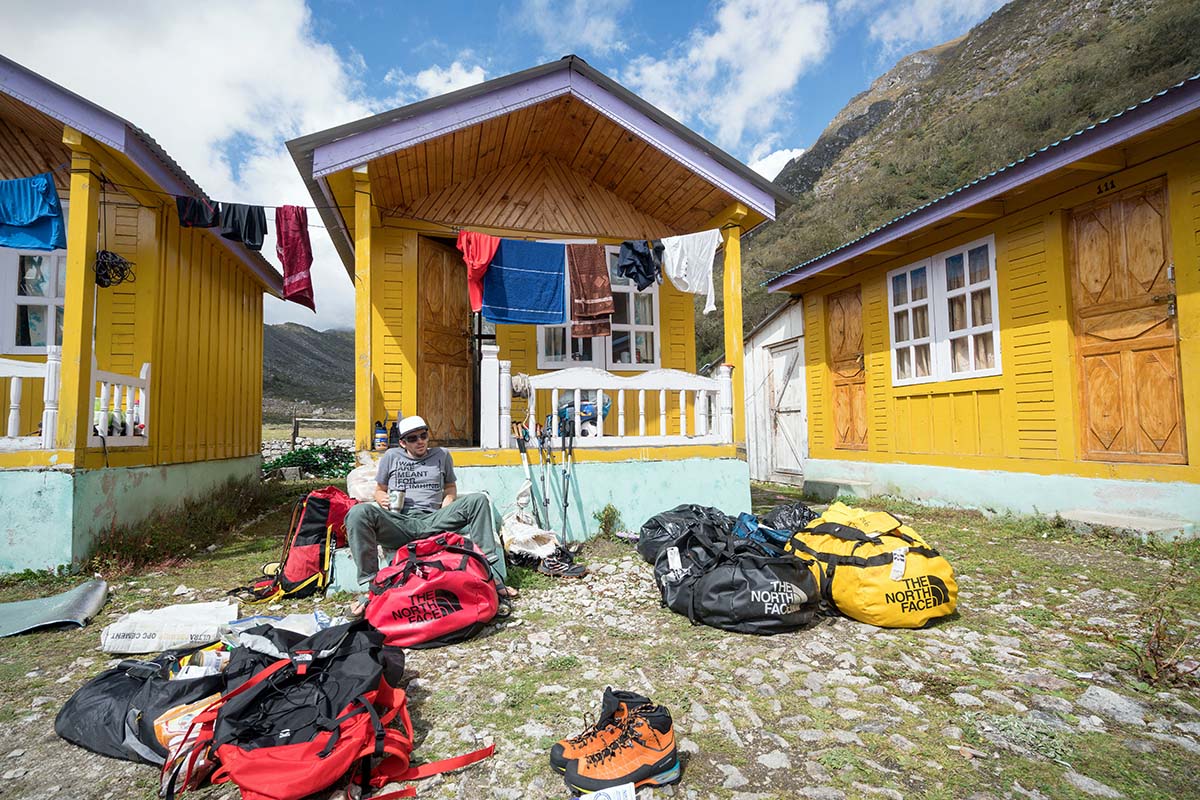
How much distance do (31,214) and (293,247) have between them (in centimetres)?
215

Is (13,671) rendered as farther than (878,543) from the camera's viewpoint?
No

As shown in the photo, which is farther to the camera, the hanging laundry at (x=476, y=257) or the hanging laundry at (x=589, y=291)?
the hanging laundry at (x=589, y=291)

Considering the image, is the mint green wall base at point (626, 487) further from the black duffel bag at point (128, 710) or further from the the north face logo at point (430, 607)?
the black duffel bag at point (128, 710)

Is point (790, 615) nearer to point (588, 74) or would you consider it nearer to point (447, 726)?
point (447, 726)

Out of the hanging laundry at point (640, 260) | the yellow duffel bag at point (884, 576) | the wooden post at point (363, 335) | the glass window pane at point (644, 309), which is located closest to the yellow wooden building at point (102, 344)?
the wooden post at point (363, 335)

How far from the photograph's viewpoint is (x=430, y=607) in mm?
3561

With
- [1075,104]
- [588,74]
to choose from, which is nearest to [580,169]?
[588,74]

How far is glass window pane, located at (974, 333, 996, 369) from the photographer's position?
24.7 feet

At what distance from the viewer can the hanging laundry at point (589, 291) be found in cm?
691

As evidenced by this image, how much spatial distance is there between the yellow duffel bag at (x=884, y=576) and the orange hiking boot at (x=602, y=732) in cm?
187

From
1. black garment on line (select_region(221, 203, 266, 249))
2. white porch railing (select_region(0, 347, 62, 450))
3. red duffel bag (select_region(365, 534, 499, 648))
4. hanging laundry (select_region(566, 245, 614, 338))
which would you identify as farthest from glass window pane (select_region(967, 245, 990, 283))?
white porch railing (select_region(0, 347, 62, 450))

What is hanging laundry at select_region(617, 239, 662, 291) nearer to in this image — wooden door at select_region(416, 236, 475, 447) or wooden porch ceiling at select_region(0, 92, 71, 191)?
wooden door at select_region(416, 236, 475, 447)

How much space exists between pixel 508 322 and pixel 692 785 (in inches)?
208

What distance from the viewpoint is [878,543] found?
3.79 m
